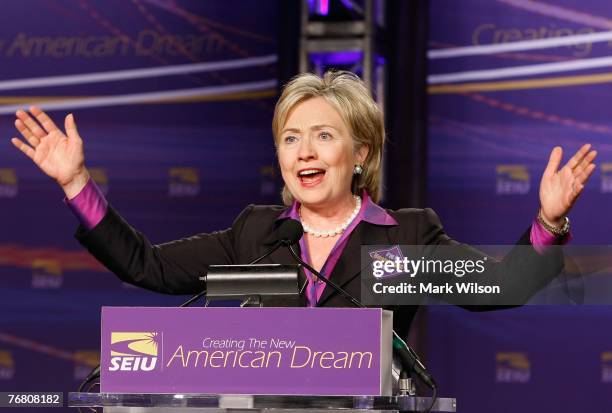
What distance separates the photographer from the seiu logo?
74.8 inches

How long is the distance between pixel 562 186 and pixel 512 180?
251 cm

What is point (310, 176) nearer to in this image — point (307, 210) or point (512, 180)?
point (307, 210)

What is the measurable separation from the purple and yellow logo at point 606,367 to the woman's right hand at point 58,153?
2.93 m

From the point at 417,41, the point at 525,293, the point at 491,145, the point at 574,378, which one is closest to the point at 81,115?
the point at 417,41

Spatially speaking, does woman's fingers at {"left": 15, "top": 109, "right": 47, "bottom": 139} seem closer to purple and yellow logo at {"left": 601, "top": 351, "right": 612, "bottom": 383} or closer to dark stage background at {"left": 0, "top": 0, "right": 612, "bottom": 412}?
dark stage background at {"left": 0, "top": 0, "right": 612, "bottom": 412}

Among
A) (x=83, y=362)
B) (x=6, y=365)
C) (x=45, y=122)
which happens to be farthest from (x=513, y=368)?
(x=45, y=122)

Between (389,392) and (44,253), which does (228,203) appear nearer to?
(44,253)

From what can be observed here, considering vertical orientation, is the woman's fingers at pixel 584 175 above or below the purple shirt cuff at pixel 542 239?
above

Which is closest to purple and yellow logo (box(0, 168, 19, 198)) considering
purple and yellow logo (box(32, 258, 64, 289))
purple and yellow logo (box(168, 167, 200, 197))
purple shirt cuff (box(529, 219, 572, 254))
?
purple and yellow logo (box(32, 258, 64, 289))

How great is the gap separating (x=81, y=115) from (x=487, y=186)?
1952mm

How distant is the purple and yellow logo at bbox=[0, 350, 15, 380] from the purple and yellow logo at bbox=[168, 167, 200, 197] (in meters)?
1.07

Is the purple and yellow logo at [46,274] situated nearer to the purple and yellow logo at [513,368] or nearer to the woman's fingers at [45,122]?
the purple and yellow logo at [513,368]

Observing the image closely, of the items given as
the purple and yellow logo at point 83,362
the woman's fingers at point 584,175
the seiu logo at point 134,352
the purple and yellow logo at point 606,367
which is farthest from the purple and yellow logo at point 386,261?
the purple and yellow logo at point 83,362

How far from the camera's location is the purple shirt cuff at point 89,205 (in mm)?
2482
